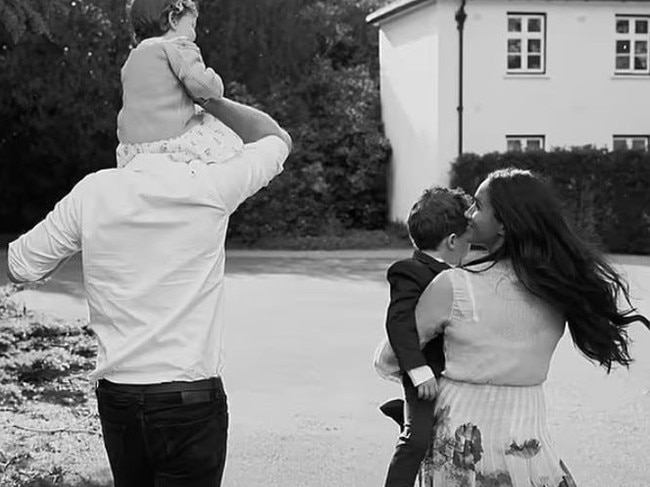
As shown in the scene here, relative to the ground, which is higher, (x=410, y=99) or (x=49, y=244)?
(x=410, y=99)

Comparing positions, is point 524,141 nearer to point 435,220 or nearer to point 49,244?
point 435,220

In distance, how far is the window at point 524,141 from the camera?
86.9ft

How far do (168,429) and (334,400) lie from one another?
5586 millimetres

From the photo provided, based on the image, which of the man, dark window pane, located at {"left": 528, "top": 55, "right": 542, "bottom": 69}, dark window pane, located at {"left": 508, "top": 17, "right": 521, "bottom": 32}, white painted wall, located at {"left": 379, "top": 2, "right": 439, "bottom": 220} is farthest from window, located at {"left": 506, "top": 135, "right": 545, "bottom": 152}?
the man

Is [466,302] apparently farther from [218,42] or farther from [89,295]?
[218,42]

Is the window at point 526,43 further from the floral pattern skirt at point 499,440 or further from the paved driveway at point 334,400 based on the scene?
the floral pattern skirt at point 499,440

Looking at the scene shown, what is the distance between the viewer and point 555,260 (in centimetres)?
306

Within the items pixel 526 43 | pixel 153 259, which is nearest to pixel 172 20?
pixel 153 259

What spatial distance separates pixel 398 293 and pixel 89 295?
1122 mm

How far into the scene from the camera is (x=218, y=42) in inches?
1027

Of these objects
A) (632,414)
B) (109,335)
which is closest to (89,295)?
(109,335)

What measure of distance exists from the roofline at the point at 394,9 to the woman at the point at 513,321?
23.6 metres

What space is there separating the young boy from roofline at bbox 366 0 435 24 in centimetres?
2293

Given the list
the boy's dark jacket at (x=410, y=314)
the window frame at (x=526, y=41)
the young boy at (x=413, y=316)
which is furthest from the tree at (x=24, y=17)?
the window frame at (x=526, y=41)
